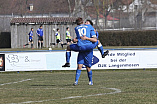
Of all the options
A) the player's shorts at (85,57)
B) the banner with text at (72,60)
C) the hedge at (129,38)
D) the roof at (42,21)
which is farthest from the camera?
the hedge at (129,38)

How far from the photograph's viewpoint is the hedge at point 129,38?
45125mm

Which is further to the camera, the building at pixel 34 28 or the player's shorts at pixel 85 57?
the building at pixel 34 28

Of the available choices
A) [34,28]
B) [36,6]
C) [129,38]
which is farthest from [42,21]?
[36,6]

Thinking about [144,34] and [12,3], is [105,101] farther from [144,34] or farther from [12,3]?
[12,3]

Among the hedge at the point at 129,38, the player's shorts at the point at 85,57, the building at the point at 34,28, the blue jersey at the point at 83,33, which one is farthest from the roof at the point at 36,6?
the blue jersey at the point at 83,33

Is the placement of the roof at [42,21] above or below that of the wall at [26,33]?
above

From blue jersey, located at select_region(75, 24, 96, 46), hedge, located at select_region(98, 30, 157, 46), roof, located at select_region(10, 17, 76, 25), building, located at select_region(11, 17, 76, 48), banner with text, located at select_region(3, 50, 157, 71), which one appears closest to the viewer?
blue jersey, located at select_region(75, 24, 96, 46)

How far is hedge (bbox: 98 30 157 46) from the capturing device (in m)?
45.1

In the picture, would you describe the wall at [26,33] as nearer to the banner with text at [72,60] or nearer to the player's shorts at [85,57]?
the banner with text at [72,60]

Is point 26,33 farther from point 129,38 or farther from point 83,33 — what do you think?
point 83,33

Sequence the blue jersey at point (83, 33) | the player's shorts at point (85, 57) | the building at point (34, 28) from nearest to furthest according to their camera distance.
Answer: the blue jersey at point (83, 33) → the player's shorts at point (85, 57) → the building at point (34, 28)

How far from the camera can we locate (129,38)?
149 feet

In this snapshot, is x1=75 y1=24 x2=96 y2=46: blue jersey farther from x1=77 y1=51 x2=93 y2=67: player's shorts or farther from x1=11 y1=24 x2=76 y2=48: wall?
x1=11 y1=24 x2=76 y2=48: wall

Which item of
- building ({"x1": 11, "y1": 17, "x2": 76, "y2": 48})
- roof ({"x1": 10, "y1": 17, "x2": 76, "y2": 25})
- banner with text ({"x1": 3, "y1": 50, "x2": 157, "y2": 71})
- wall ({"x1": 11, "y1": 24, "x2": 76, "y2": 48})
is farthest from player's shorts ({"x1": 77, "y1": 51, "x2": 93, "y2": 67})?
roof ({"x1": 10, "y1": 17, "x2": 76, "y2": 25})
